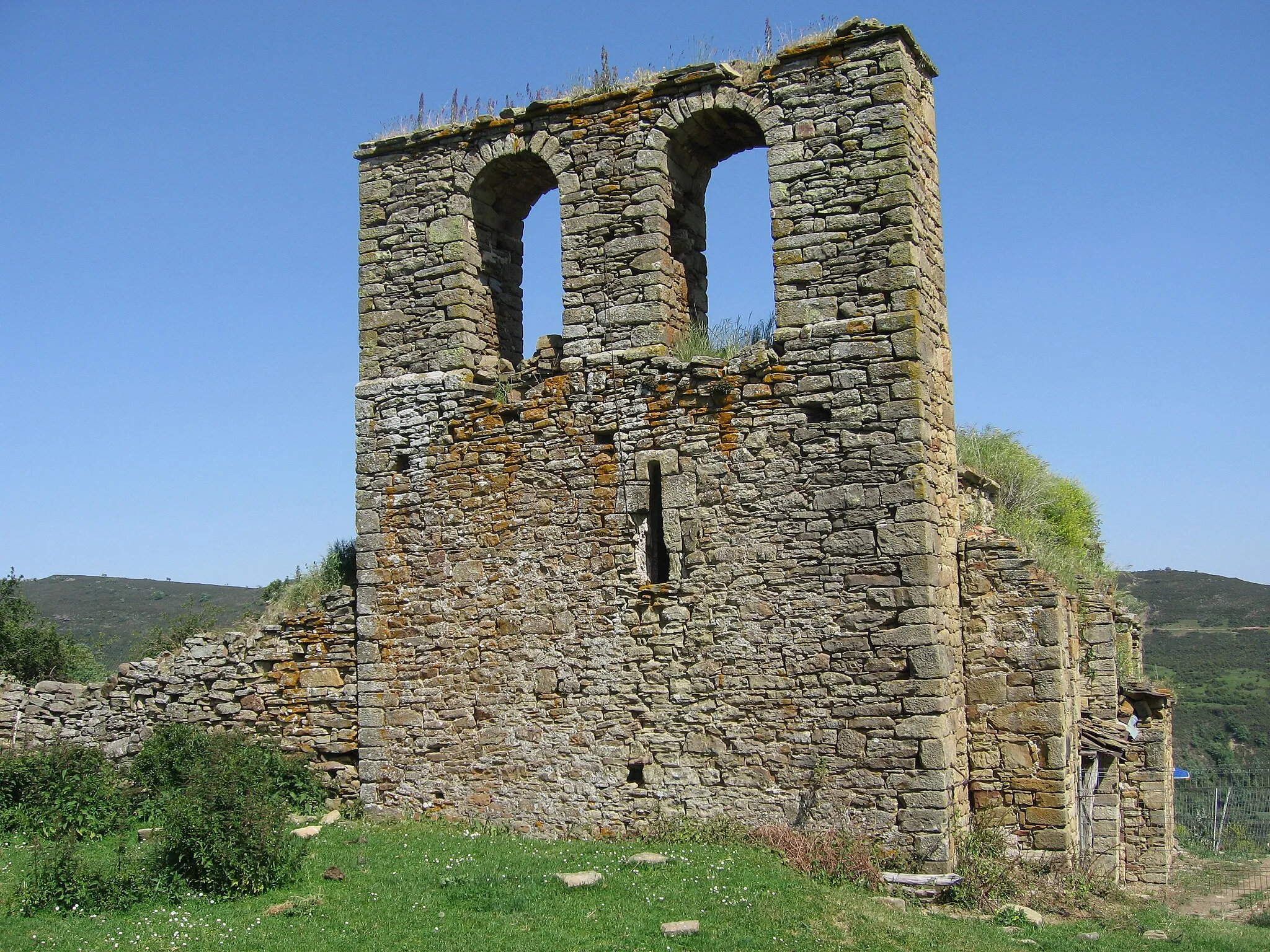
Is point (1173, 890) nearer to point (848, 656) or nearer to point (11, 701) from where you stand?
point (848, 656)

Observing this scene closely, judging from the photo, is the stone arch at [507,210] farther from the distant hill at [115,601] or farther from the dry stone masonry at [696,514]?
the distant hill at [115,601]

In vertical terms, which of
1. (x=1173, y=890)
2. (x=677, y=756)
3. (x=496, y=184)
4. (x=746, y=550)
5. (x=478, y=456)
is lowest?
(x=1173, y=890)

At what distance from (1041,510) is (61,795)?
12769 mm

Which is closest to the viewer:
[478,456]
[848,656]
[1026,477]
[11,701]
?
[848,656]

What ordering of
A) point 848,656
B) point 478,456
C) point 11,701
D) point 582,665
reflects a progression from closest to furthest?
point 848,656 < point 582,665 < point 478,456 < point 11,701

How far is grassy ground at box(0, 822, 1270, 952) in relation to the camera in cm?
834

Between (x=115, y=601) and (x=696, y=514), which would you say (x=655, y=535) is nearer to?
(x=696, y=514)

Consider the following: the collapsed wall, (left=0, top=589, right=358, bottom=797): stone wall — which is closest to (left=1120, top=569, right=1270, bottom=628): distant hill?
the collapsed wall

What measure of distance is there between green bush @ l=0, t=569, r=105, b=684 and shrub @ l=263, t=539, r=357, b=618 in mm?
4635

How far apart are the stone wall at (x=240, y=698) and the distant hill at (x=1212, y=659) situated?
20.5 m

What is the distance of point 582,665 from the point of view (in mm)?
11414

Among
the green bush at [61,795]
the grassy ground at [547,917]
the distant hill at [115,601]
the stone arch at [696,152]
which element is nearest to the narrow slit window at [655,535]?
the stone arch at [696,152]

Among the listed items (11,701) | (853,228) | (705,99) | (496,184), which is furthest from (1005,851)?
(11,701)

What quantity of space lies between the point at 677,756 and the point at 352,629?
3716mm
